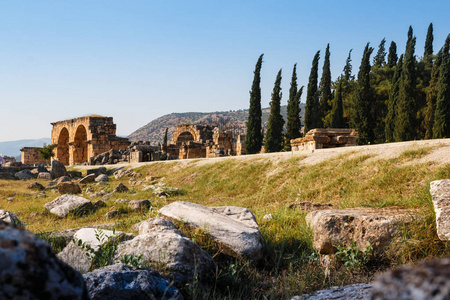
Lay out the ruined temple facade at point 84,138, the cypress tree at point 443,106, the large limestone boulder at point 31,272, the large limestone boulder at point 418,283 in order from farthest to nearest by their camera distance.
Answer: the ruined temple facade at point 84,138 < the cypress tree at point 443,106 < the large limestone boulder at point 31,272 < the large limestone boulder at point 418,283

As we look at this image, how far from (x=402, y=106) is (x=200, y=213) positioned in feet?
69.6

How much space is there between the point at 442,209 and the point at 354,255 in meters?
0.84

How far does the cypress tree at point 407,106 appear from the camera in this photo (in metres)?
20.7

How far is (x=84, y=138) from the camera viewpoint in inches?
1287

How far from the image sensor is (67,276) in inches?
32.7

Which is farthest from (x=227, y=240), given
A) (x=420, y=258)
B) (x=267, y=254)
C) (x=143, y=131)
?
(x=143, y=131)

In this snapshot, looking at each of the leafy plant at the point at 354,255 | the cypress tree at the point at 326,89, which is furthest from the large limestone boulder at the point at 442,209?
the cypress tree at the point at 326,89

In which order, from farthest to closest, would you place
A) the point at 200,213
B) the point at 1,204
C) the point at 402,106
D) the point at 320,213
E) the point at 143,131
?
the point at 143,131 → the point at 402,106 → the point at 1,204 → the point at 200,213 → the point at 320,213

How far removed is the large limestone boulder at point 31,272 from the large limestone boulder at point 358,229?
276 centimetres

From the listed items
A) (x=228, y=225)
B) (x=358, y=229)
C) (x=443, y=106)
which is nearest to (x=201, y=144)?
(x=443, y=106)

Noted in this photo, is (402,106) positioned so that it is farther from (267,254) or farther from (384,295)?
(384,295)

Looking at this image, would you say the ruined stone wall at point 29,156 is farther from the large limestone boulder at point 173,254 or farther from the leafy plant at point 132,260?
the leafy plant at point 132,260

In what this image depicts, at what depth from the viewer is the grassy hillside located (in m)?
2.80

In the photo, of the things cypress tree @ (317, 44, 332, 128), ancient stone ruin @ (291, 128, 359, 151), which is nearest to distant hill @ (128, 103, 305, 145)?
cypress tree @ (317, 44, 332, 128)
